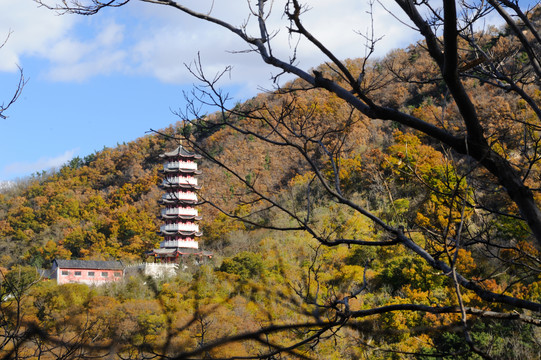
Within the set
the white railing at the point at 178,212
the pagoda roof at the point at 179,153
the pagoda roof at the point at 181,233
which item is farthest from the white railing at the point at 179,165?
the pagoda roof at the point at 181,233

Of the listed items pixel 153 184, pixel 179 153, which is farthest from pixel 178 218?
pixel 153 184

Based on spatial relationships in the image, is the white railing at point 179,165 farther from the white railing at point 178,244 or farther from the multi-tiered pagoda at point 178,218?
the white railing at point 178,244

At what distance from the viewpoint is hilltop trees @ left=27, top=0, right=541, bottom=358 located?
4.36ft

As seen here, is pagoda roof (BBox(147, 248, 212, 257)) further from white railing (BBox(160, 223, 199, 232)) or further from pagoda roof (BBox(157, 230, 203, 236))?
white railing (BBox(160, 223, 199, 232))

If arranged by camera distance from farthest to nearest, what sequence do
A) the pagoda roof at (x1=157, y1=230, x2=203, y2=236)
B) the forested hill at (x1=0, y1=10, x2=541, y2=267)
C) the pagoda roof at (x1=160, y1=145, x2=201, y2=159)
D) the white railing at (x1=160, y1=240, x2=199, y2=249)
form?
the white railing at (x1=160, y1=240, x2=199, y2=249) → the pagoda roof at (x1=157, y1=230, x2=203, y2=236) → the pagoda roof at (x1=160, y1=145, x2=201, y2=159) → the forested hill at (x1=0, y1=10, x2=541, y2=267)

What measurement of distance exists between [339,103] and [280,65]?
25.9 metres

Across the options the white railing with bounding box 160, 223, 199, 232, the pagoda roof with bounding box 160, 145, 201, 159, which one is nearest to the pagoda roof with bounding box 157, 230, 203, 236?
the white railing with bounding box 160, 223, 199, 232

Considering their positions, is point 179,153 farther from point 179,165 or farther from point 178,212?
point 178,212

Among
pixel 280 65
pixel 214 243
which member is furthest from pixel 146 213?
pixel 280 65

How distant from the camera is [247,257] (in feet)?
60.3

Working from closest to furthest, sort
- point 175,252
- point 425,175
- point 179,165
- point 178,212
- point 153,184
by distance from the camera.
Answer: point 425,175 → point 175,252 → point 179,165 → point 178,212 → point 153,184

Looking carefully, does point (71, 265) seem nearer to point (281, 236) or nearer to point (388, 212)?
point (281, 236)

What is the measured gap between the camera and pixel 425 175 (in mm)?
14945

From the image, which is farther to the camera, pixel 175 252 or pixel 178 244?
pixel 178 244
